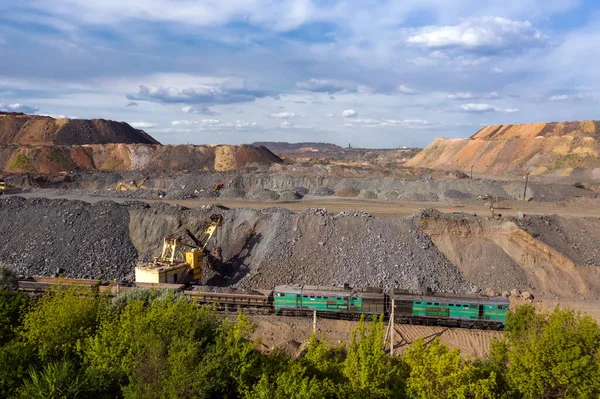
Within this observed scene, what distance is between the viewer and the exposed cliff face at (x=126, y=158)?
8706cm

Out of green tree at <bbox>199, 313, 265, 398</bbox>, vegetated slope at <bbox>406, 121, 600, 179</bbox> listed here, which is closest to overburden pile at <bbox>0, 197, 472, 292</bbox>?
green tree at <bbox>199, 313, 265, 398</bbox>

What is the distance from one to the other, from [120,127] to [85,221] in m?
96.3

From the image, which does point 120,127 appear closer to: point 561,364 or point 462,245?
point 462,245

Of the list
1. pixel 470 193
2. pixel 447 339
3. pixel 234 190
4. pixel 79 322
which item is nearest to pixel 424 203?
pixel 470 193

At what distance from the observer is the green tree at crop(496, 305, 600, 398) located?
1437 cm

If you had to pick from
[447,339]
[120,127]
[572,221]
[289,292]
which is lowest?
[447,339]

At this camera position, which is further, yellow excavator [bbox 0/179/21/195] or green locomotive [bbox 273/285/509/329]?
yellow excavator [bbox 0/179/21/195]

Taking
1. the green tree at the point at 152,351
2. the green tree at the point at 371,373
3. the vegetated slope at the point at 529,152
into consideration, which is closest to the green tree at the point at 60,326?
the green tree at the point at 152,351

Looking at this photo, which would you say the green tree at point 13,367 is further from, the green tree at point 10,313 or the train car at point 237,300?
the train car at point 237,300

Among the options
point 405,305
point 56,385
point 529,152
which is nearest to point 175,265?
point 405,305

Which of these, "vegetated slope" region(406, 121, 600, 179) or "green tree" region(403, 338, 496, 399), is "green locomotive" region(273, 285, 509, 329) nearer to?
"green tree" region(403, 338, 496, 399)

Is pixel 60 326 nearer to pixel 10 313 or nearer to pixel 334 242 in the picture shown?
pixel 10 313

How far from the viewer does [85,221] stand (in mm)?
37500

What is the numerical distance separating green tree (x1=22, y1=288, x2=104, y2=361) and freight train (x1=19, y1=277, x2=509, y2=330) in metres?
6.19
